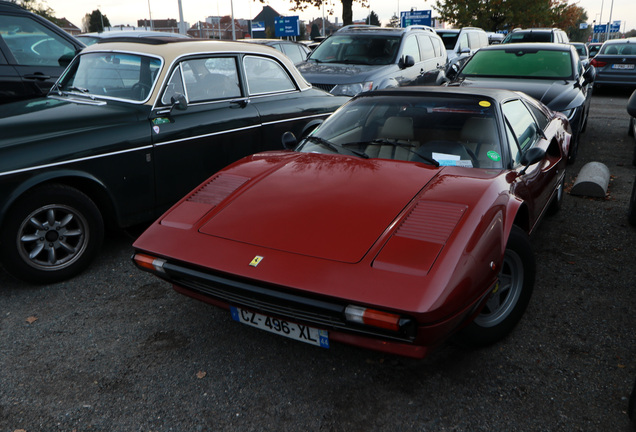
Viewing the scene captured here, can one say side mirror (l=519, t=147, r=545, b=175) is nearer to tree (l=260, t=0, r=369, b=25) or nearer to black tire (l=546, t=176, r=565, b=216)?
black tire (l=546, t=176, r=565, b=216)

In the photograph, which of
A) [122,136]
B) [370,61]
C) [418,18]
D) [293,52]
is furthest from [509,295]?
[418,18]

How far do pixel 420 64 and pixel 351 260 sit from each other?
8802 millimetres

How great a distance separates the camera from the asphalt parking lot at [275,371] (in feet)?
8.05

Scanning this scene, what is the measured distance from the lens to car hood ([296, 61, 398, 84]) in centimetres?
856

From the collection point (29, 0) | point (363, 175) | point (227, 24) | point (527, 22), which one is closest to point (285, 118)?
point (363, 175)

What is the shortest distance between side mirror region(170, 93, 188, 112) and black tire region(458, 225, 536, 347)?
292 centimetres

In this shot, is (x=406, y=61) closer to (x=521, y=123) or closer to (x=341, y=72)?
(x=341, y=72)

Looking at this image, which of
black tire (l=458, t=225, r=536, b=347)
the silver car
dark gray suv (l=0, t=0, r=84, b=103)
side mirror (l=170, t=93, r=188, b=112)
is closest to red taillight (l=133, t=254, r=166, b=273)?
black tire (l=458, t=225, r=536, b=347)

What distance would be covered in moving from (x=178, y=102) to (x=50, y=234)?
4.94ft

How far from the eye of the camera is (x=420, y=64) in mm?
10336

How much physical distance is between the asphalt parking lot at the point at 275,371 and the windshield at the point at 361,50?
21.5ft

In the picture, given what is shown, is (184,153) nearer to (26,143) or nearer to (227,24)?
(26,143)

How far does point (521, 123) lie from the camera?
3.88 meters

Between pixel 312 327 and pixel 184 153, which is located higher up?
pixel 184 153
